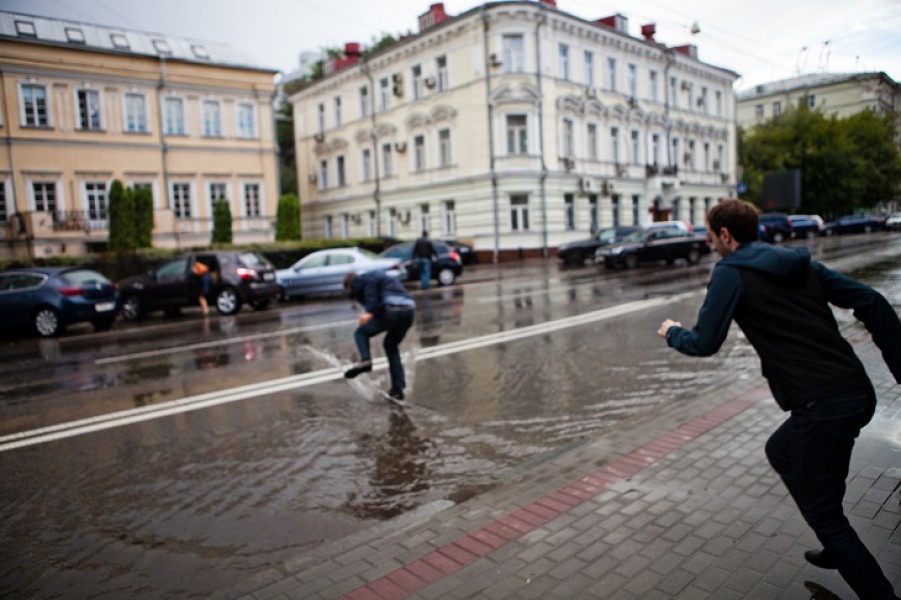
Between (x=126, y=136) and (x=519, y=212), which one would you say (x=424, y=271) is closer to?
(x=519, y=212)

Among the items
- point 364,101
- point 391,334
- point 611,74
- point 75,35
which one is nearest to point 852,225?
point 611,74

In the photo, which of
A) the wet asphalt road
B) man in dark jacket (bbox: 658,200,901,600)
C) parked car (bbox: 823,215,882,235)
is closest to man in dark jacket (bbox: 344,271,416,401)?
the wet asphalt road

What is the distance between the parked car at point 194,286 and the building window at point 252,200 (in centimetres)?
2073

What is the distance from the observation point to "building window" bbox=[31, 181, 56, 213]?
32000mm

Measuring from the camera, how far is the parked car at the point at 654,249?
83.5ft

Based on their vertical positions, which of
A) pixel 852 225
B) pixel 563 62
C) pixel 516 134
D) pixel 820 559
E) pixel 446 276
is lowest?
pixel 820 559

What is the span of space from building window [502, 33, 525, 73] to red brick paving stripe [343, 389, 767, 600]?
31.1 metres

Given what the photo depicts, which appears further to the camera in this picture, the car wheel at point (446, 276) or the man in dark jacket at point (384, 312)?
the car wheel at point (446, 276)

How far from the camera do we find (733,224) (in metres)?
3.00

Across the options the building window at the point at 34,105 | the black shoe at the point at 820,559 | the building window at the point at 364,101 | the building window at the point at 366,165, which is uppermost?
the building window at the point at 364,101

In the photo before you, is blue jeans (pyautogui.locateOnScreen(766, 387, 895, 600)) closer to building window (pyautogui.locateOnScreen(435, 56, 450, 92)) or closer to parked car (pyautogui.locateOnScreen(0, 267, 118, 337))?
parked car (pyautogui.locateOnScreen(0, 267, 118, 337))

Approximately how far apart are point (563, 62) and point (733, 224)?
116 feet

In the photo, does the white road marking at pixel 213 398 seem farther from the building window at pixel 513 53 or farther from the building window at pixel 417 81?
the building window at pixel 417 81

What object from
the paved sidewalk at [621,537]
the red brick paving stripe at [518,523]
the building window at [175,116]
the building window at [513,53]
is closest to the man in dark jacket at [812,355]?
the paved sidewalk at [621,537]
